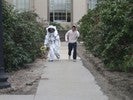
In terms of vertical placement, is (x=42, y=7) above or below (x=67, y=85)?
above

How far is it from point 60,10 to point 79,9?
2.28m

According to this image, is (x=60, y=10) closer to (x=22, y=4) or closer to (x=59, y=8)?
(x=59, y=8)

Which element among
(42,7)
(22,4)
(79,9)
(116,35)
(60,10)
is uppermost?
(116,35)

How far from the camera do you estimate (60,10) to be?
49.6m

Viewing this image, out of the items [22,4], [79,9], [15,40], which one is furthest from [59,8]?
[15,40]

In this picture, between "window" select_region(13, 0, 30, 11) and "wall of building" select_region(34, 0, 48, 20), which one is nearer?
"wall of building" select_region(34, 0, 48, 20)

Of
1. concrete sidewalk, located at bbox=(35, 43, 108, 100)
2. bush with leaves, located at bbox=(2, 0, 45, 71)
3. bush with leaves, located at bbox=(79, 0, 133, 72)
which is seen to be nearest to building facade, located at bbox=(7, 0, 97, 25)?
bush with leaves, located at bbox=(2, 0, 45, 71)

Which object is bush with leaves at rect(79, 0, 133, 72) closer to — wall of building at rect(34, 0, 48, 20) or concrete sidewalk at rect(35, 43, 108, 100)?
concrete sidewalk at rect(35, 43, 108, 100)

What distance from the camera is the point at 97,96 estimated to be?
1301 cm

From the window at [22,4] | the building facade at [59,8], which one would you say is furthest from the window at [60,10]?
the window at [22,4]

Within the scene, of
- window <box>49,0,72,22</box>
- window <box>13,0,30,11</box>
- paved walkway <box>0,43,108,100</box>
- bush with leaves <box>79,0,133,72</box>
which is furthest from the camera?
window <box>49,0,72,22</box>

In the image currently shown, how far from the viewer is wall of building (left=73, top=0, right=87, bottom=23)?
48062 millimetres

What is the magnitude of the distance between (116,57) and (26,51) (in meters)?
3.92

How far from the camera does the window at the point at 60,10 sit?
49056 mm
